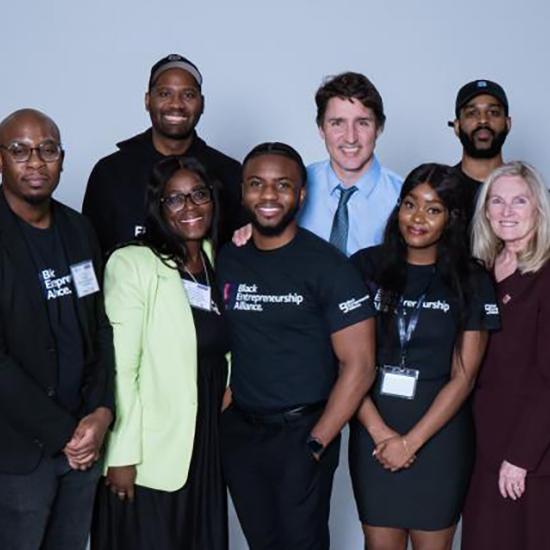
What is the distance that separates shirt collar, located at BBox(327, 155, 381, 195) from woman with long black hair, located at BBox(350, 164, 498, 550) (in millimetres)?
438

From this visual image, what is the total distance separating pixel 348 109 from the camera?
131 inches

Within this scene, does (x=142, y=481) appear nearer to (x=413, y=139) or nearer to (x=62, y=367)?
(x=62, y=367)

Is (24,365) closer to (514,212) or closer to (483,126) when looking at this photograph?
(514,212)

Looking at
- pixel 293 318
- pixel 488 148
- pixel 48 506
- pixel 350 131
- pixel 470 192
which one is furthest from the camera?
pixel 488 148

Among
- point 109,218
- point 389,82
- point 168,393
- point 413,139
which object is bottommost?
point 168,393

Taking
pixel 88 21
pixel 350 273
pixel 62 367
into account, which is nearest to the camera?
pixel 62 367

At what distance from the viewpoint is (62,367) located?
2686 mm

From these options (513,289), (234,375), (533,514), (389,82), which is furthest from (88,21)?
(533,514)

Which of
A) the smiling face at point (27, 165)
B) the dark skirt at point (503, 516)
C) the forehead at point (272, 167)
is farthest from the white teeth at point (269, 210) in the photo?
the dark skirt at point (503, 516)

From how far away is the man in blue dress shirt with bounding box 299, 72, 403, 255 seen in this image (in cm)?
332

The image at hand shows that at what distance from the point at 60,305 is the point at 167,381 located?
433 mm

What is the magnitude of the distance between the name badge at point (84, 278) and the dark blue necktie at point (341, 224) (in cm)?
96

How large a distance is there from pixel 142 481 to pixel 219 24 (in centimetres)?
277

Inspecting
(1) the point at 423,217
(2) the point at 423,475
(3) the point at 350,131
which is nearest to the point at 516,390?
(2) the point at 423,475
